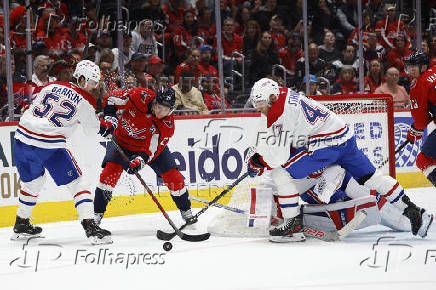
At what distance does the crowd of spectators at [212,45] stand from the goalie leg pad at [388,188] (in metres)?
2.24

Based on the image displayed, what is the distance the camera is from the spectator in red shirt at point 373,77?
759cm

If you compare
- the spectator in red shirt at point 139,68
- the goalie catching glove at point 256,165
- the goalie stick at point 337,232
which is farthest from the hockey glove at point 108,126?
the spectator in red shirt at point 139,68

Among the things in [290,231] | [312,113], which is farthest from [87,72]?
[290,231]

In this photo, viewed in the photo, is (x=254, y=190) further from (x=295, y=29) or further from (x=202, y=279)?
(x=295, y=29)

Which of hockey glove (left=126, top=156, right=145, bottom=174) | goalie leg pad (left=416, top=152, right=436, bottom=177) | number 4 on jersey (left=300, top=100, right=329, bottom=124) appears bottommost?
goalie leg pad (left=416, top=152, right=436, bottom=177)

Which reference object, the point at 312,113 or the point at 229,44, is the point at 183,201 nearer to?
the point at 312,113

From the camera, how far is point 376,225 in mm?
5086

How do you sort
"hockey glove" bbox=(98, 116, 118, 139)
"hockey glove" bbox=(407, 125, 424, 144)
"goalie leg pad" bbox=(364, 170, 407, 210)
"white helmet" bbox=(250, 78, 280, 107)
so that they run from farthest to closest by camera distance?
"hockey glove" bbox=(407, 125, 424, 144) → "hockey glove" bbox=(98, 116, 118, 139) → "goalie leg pad" bbox=(364, 170, 407, 210) → "white helmet" bbox=(250, 78, 280, 107)

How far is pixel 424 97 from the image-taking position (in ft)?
16.6

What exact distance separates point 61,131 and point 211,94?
2226 mm

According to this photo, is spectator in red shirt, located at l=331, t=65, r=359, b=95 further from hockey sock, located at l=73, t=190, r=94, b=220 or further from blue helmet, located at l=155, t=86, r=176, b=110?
hockey sock, located at l=73, t=190, r=94, b=220

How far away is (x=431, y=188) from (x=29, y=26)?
4.07 meters

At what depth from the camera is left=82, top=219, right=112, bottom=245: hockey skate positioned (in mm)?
4590

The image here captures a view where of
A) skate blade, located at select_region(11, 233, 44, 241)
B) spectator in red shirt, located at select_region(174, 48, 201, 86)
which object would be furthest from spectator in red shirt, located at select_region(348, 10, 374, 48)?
skate blade, located at select_region(11, 233, 44, 241)
